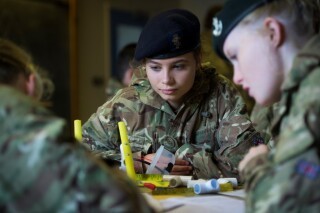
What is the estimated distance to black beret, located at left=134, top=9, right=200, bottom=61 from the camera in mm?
1774

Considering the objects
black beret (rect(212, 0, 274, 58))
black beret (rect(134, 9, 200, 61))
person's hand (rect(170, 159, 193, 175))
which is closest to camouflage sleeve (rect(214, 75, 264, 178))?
person's hand (rect(170, 159, 193, 175))

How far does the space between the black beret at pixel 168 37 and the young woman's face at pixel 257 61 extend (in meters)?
0.63

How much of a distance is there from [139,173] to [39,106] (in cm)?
90

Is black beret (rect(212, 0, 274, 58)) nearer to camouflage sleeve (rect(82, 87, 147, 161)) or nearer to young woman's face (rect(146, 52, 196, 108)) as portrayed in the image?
young woman's face (rect(146, 52, 196, 108))

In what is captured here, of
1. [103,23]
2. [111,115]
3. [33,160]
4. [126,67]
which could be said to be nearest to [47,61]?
[103,23]

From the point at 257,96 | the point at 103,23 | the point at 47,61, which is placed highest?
the point at 103,23

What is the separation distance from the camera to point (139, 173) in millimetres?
1671

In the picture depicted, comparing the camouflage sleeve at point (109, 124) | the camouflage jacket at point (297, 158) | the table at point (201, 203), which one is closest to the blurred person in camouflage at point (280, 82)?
the camouflage jacket at point (297, 158)

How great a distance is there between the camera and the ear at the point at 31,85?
110 cm

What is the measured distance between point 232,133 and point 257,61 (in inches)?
28.7

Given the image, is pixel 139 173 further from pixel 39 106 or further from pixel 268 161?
pixel 39 106

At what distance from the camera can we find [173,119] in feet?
6.33

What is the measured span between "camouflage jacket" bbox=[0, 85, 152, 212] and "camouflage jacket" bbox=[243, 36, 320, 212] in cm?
27

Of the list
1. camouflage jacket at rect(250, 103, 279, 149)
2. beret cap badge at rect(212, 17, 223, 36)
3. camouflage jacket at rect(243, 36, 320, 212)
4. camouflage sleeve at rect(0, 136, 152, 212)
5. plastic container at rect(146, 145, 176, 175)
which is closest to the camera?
camouflage sleeve at rect(0, 136, 152, 212)
